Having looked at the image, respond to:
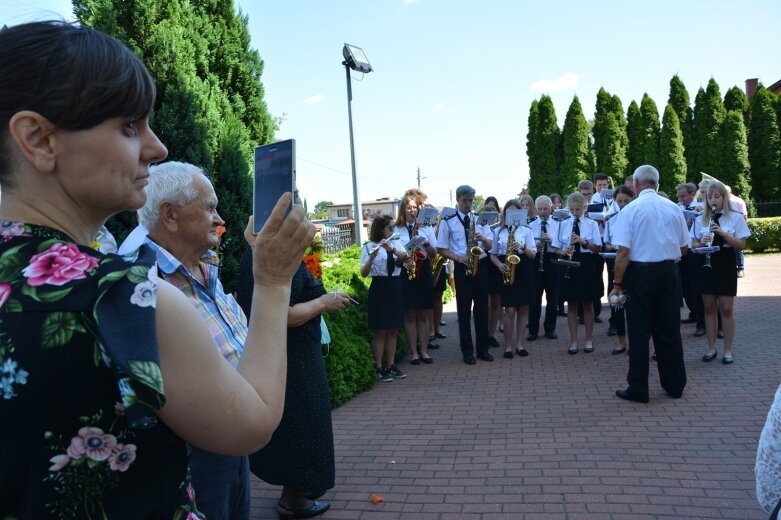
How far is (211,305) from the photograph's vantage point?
248 centimetres

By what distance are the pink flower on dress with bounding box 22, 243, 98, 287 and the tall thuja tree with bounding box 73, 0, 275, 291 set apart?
5.59 metres

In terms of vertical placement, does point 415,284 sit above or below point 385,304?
above

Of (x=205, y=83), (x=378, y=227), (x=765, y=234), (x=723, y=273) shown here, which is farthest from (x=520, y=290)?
(x=765, y=234)

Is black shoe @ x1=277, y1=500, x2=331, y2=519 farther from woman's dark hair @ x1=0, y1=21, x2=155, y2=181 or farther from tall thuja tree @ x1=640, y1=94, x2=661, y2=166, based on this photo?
tall thuja tree @ x1=640, y1=94, x2=661, y2=166

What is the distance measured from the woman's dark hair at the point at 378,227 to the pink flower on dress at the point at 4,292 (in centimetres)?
671

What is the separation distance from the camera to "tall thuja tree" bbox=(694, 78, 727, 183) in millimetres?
30688

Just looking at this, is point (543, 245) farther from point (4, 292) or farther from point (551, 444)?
point (4, 292)

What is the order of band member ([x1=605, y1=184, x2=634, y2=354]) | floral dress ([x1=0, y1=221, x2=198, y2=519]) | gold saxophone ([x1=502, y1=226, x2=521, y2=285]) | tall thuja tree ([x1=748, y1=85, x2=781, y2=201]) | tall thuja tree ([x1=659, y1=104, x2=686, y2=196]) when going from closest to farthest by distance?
1. floral dress ([x1=0, y1=221, x2=198, y2=519])
2. band member ([x1=605, y1=184, x2=634, y2=354])
3. gold saxophone ([x1=502, y1=226, x2=521, y2=285])
4. tall thuja tree ([x1=748, y1=85, x2=781, y2=201])
5. tall thuja tree ([x1=659, y1=104, x2=686, y2=196])

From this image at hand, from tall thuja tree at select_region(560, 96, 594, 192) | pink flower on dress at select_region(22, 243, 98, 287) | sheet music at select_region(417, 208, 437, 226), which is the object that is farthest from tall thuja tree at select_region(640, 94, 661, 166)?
pink flower on dress at select_region(22, 243, 98, 287)

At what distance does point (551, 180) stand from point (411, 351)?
1088 inches

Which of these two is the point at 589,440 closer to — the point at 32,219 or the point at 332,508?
the point at 332,508

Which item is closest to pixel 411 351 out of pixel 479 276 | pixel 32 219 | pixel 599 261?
pixel 479 276

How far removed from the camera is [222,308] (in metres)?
2.52

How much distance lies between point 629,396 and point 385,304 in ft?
10.1
